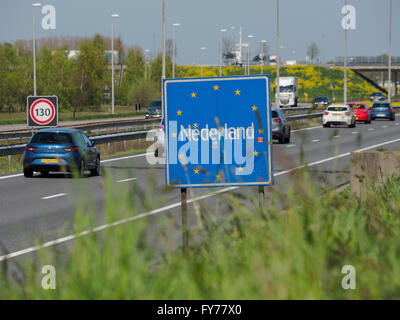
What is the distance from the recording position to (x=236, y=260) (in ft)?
21.4

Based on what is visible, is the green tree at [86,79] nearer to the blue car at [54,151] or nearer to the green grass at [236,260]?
the blue car at [54,151]

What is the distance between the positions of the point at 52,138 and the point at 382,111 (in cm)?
5058

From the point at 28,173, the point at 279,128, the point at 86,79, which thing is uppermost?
the point at 86,79

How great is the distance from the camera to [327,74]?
651 feet

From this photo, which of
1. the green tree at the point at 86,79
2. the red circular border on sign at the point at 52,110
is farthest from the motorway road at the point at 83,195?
the green tree at the point at 86,79

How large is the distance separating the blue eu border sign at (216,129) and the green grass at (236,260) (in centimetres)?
353

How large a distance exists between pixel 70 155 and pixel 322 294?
65.2ft

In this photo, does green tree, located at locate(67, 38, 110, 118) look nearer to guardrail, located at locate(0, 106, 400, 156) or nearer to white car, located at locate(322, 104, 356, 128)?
white car, located at locate(322, 104, 356, 128)

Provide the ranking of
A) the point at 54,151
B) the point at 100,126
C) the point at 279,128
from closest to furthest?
1. the point at 54,151
2. the point at 279,128
3. the point at 100,126

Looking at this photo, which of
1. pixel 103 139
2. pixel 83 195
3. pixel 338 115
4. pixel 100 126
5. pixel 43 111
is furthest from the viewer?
pixel 338 115

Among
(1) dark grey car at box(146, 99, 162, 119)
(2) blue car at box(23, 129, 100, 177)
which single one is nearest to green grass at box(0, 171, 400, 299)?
(2) blue car at box(23, 129, 100, 177)

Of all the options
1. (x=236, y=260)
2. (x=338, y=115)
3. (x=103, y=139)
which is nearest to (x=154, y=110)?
(x=338, y=115)

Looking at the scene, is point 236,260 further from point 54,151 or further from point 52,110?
point 52,110
